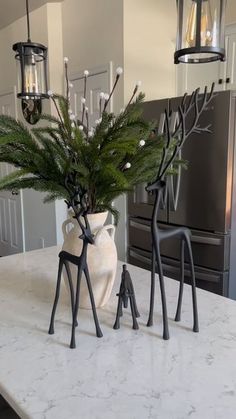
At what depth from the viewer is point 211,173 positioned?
2.35m

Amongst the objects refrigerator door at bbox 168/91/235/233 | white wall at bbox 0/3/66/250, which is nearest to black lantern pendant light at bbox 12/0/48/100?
refrigerator door at bbox 168/91/235/233

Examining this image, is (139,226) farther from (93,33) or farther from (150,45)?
(93,33)

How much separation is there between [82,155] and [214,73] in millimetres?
2134

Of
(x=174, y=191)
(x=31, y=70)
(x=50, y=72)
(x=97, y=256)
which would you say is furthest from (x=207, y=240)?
(x=50, y=72)

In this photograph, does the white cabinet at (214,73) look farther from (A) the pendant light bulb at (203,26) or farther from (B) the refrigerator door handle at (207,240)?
(A) the pendant light bulb at (203,26)

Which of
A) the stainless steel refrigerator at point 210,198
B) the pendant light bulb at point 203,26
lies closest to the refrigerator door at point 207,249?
the stainless steel refrigerator at point 210,198

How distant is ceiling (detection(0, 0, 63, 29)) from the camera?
3.32 meters

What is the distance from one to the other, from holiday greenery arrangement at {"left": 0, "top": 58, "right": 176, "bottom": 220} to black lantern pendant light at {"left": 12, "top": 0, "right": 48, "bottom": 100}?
69 centimetres

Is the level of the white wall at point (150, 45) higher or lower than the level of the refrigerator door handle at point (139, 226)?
higher

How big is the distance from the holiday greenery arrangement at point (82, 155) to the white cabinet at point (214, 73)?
6.02 ft

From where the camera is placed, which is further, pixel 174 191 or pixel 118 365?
pixel 174 191

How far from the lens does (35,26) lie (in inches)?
141

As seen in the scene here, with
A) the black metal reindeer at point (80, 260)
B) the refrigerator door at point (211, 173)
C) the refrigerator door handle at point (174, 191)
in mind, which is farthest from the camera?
the refrigerator door handle at point (174, 191)

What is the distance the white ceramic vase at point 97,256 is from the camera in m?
1.21
